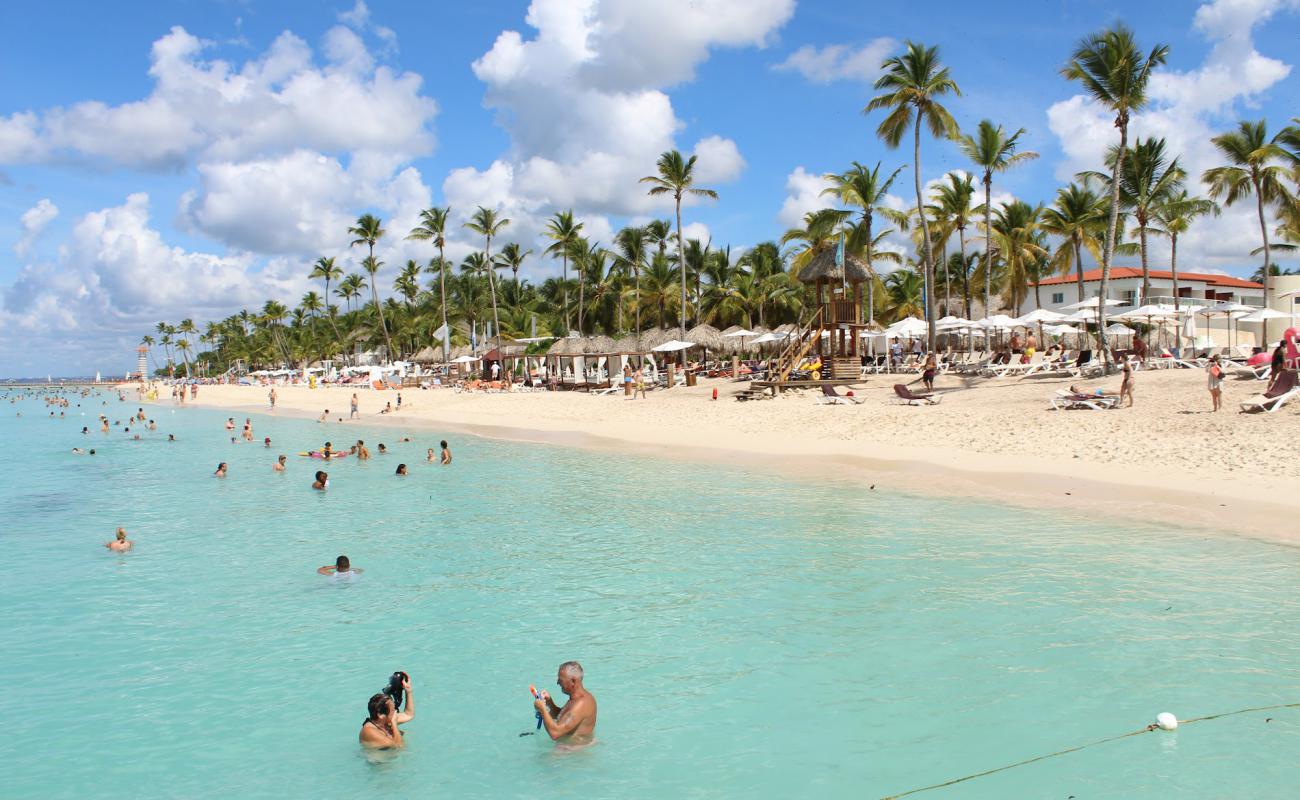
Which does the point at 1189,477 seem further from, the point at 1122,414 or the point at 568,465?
the point at 568,465

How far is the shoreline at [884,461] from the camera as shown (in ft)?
39.9

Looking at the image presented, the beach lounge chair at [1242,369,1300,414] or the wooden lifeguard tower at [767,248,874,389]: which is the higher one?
the wooden lifeguard tower at [767,248,874,389]

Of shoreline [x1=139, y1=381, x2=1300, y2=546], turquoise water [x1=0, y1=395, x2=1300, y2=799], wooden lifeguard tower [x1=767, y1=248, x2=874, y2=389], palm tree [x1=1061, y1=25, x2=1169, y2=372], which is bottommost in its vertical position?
turquoise water [x1=0, y1=395, x2=1300, y2=799]

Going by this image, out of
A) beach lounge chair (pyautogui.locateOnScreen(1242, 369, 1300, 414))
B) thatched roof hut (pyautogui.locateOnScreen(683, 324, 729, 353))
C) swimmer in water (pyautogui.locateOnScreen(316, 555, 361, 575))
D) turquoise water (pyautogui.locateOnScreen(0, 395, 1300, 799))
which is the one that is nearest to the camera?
turquoise water (pyautogui.locateOnScreen(0, 395, 1300, 799))

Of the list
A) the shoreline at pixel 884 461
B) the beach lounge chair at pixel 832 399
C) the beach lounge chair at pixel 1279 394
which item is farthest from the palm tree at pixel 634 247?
the beach lounge chair at pixel 1279 394

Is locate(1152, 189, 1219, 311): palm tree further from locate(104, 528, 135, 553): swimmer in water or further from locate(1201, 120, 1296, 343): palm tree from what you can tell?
locate(104, 528, 135, 553): swimmer in water

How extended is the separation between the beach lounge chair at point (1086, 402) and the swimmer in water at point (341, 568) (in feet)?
53.5

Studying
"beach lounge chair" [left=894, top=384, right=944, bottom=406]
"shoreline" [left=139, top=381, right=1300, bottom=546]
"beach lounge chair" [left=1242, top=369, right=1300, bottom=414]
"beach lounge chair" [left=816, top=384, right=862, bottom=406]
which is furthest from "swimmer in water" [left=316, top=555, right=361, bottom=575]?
"beach lounge chair" [left=816, top=384, right=862, bottom=406]

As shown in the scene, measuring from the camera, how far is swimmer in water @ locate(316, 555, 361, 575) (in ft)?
34.2

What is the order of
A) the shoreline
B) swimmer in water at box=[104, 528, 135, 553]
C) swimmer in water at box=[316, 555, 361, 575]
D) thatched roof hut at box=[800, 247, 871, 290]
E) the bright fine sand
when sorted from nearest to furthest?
1. swimmer in water at box=[316, 555, 361, 575]
2. the shoreline
3. swimmer in water at box=[104, 528, 135, 553]
4. the bright fine sand
5. thatched roof hut at box=[800, 247, 871, 290]

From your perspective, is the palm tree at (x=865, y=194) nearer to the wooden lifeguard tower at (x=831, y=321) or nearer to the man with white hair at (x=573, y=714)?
the wooden lifeguard tower at (x=831, y=321)

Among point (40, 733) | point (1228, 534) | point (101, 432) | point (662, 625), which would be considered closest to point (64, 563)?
point (40, 733)

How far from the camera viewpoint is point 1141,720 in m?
6.10

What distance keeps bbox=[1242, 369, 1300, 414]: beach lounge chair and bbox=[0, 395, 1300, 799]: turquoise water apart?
293 inches
